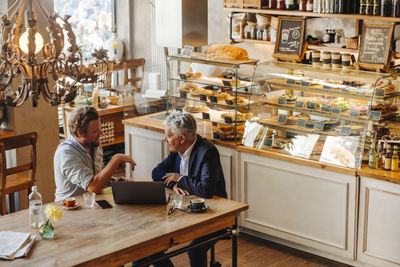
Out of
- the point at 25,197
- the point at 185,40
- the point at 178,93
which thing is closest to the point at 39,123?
the point at 25,197

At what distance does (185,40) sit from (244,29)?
2728mm

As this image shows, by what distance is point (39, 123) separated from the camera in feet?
18.9

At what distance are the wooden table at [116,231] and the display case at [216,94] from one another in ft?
4.59

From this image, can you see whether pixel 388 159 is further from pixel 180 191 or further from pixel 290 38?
pixel 290 38

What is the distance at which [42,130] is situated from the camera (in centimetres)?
579

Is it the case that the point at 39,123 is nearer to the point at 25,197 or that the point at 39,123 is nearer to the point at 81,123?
the point at 25,197

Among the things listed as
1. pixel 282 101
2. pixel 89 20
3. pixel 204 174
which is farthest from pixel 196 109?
pixel 89 20

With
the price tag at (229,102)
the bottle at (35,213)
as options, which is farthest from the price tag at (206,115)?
the bottle at (35,213)

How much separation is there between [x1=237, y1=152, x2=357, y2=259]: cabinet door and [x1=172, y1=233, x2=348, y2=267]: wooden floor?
0.09 meters

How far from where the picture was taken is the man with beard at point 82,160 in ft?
12.7

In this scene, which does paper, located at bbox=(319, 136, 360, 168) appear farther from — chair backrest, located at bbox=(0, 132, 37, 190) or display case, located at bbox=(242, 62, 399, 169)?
chair backrest, located at bbox=(0, 132, 37, 190)

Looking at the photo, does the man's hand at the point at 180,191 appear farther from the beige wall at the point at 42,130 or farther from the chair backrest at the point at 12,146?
the beige wall at the point at 42,130

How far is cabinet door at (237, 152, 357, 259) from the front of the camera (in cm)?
448

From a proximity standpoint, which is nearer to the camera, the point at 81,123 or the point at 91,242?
the point at 91,242
